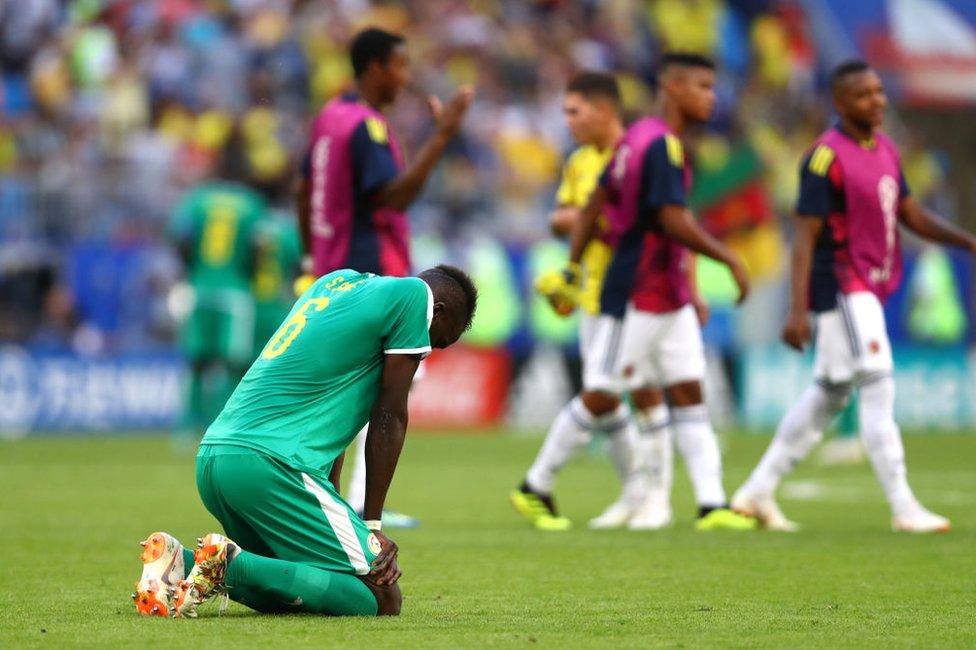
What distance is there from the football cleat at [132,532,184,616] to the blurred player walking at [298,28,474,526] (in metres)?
3.65

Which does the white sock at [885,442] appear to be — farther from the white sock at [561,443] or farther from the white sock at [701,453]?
the white sock at [561,443]

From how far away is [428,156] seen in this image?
30.3 ft

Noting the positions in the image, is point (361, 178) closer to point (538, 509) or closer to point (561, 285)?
point (561, 285)

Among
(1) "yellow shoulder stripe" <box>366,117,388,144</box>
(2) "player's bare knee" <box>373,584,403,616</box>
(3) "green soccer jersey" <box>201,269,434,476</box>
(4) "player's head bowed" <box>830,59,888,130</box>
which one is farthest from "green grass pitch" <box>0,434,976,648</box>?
(4) "player's head bowed" <box>830,59,888,130</box>

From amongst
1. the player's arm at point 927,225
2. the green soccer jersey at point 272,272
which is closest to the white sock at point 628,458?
the player's arm at point 927,225

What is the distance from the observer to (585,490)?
13.4 m

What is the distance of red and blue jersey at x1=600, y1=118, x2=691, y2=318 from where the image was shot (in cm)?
969

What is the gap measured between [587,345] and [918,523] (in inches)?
87.7

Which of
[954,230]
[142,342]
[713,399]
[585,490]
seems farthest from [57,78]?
[954,230]

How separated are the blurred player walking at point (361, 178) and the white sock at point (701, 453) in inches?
71.8

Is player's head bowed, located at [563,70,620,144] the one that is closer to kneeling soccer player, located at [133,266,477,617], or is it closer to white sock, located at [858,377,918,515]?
white sock, located at [858,377,918,515]

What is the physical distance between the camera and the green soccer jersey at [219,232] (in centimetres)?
1727

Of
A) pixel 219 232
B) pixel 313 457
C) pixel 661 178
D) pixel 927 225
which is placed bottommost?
pixel 313 457

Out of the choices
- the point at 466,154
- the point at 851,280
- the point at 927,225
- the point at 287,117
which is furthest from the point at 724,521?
the point at 466,154
